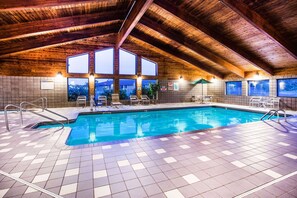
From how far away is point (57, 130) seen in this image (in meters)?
4.56

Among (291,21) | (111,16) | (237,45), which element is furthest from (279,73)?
(111,16)

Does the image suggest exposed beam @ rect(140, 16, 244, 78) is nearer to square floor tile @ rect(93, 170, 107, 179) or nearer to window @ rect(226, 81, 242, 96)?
window @ rect(226, 81, 242, 96)

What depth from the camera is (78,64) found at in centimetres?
951

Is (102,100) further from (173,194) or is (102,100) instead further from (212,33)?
(173,194)

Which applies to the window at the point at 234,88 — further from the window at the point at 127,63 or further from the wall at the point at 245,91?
the window at the point at 127,63

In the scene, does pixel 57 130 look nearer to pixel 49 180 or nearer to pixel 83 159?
pixel 83 159

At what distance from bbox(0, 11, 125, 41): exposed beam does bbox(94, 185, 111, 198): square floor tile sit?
607 centimetres

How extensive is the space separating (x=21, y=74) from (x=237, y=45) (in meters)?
11.0

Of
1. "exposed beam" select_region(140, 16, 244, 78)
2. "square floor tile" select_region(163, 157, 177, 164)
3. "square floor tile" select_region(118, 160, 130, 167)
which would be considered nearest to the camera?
"square floor tile" select_region(118, 160, 130, 167)

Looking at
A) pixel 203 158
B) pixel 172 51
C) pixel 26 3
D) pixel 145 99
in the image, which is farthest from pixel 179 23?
pixel 203 158

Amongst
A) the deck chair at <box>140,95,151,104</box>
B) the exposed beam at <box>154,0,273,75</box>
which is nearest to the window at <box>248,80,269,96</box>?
the exposed beam at <box>154,0,273,75</box>

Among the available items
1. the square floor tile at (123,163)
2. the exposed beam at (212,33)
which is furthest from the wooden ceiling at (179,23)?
the square floor tile at (123,163)

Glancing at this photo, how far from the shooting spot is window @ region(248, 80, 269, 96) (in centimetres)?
959

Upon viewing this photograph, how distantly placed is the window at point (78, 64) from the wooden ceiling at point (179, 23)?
1762 millimetres
